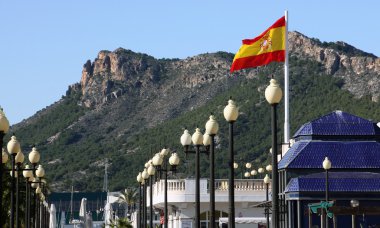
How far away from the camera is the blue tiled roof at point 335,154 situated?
5784 cm

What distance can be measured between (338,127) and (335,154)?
1714 millimetres

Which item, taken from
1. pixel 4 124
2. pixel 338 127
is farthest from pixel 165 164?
pixel 4 124

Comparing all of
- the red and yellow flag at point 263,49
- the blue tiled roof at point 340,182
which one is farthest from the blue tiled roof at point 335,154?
the red and yellow flag at point 263,49

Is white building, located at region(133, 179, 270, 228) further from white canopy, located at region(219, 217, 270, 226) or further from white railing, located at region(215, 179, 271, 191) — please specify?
white canopy, located at region(219, 217, 270, 226)

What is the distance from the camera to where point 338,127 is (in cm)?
5919

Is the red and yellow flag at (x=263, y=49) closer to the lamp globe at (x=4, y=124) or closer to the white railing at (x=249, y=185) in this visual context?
the white railing at (x=249, y=185)

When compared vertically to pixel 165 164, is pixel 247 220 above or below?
below

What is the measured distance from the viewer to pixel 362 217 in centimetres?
6009

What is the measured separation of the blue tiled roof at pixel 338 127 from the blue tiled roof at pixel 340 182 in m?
2.48

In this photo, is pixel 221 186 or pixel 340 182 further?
pixel 221 186

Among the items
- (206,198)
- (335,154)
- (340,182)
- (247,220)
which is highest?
(335,154)

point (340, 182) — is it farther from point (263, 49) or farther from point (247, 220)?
point (247, 220)

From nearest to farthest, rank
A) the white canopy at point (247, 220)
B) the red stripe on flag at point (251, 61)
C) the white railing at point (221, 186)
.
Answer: the red stripe on flag at point (251, 61), the white canopy at point (247, 220), the white railing at point (221, 186)

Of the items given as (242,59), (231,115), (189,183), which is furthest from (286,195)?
(231,115)
